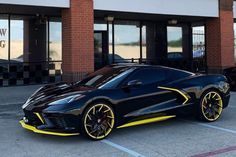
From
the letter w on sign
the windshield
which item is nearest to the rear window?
the windshield

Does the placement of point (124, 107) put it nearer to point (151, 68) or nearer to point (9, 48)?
point (151, 68)

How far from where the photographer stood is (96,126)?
22.9 feet

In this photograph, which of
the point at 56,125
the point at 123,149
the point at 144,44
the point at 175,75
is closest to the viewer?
Result: the point at 123,149

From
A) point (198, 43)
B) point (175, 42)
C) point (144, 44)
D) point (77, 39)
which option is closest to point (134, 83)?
point (77, 39)

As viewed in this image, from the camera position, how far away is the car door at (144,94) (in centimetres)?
737

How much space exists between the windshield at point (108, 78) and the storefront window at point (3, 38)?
7.94 meters

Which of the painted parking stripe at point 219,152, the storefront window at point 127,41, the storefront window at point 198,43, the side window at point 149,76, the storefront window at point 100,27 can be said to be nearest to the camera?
the painted parking stripe at point 219,152

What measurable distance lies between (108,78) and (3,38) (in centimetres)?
887

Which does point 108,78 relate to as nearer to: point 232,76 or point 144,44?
point 232,76

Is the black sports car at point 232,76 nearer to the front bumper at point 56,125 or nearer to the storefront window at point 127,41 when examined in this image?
the storefront window at point 127,41

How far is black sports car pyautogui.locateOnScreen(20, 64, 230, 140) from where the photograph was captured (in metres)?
6.78

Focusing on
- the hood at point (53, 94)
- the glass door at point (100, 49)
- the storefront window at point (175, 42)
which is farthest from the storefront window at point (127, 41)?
the hood at point (53, 94)

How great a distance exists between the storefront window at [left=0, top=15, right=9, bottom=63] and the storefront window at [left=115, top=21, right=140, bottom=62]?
498cm

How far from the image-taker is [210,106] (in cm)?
849
